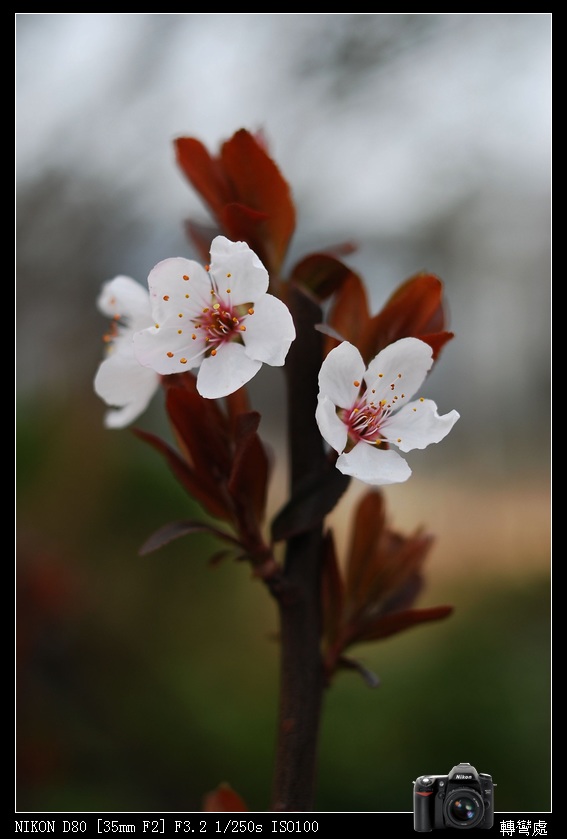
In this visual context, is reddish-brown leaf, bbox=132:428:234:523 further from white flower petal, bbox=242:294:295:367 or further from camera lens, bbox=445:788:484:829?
camera lens, bbox=445:788:484:829

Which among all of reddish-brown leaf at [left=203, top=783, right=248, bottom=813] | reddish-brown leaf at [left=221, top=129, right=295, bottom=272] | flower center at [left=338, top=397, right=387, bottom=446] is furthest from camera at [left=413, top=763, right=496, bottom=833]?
reddish-brown leaf at [left=221, top=129, right=295, bottom=272]

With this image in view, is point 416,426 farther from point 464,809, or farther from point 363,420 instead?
point 464,809

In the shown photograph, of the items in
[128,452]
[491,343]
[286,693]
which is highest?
[491,343]

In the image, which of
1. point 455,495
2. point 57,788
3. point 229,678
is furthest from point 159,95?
point 57,788

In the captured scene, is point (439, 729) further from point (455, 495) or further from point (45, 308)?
point (45, 308)

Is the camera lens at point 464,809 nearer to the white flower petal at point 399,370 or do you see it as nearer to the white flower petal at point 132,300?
the white flower petal at point 399,370

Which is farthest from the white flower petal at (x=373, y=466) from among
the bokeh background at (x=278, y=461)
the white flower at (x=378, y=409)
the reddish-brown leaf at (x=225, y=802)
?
the bokeh background at (x=278, y=461)

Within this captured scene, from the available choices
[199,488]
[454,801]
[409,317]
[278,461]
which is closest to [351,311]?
[409,317]
